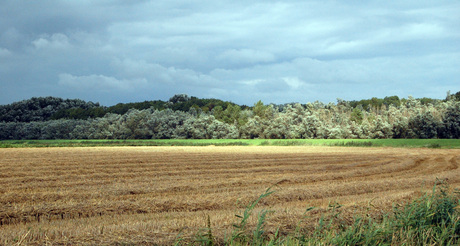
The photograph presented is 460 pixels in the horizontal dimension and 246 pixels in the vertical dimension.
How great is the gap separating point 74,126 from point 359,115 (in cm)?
6745

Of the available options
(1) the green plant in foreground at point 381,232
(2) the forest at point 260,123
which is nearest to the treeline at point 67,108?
(2) the forest at point 260,123

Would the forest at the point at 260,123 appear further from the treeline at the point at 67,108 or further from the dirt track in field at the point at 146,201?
the dirt track in field at the point at 146,201

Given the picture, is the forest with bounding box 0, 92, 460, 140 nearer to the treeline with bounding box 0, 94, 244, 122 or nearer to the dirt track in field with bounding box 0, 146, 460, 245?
the treeline with bounding box 0, 94, 244, 122

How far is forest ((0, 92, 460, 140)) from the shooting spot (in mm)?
71562

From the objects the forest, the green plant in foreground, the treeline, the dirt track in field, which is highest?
the treeline

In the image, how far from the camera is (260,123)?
86625mm

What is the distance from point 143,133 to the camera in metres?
91.2

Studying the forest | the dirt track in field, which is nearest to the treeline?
the forest

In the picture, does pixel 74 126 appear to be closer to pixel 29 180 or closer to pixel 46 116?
pixel 46 116

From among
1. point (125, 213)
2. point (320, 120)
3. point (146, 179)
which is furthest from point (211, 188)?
point (320, 120)

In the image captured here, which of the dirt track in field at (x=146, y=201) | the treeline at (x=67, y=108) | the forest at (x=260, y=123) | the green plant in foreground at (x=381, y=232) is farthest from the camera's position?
the treeline at (x=67, y=108)

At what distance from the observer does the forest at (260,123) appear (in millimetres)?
71562

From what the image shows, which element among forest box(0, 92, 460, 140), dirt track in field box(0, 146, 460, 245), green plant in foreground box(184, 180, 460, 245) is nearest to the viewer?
green plant in foreground box(184, 180, 460, 245)

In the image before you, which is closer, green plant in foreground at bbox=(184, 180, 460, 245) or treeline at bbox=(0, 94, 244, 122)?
green plant in foreground at bbox=(184, 180, 460, 245)
